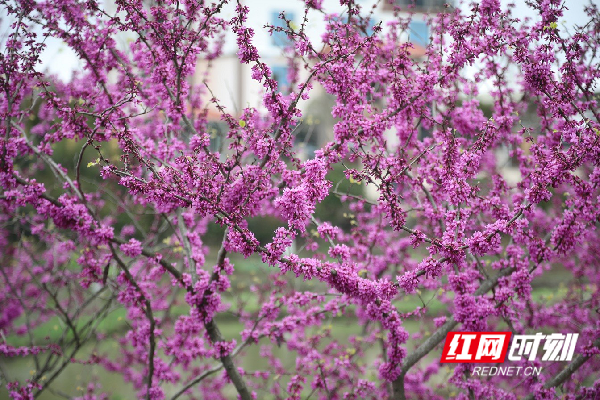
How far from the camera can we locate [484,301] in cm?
438

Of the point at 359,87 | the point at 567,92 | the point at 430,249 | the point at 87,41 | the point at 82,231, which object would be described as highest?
the point at 87,41

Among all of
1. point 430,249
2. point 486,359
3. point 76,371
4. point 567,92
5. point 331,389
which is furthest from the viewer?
point 76,371

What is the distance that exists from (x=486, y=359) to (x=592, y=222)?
1.92m

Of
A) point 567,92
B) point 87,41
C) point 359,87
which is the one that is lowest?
point 567,92

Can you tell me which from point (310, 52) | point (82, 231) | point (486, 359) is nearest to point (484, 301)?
point (486, 359)

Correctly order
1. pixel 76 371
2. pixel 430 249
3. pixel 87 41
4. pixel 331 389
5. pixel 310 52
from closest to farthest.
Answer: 1. pixel 430 249
2. pixel 310 52
3. pixel 87 41
4. pixel 331 389
5. pixel 76 371

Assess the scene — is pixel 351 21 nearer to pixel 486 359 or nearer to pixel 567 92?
pixel 567 92

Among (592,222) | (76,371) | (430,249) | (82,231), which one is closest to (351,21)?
(430,249)

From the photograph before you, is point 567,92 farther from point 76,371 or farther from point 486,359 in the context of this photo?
point 76,371

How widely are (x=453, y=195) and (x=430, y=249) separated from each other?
512mm

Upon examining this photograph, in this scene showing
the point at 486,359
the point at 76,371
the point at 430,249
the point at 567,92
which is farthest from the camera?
the point at 76,371

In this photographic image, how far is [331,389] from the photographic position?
5.92 metres

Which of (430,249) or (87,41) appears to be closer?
(430,249)

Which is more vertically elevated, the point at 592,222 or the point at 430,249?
the point at 592,222
